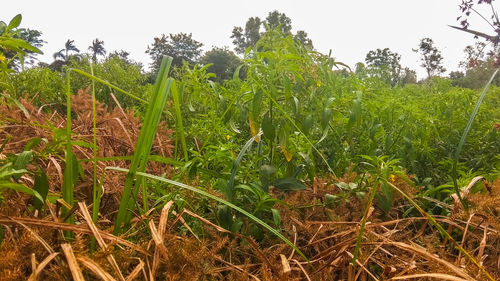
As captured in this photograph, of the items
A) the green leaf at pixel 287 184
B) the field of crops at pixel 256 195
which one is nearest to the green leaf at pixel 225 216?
the field of crops at pixel 256 195

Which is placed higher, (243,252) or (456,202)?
(456,202)

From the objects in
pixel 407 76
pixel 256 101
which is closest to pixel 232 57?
pixel 407 76

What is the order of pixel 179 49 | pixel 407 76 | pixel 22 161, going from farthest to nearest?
pixel 179 49
pixel 407 76
pixel 22 161

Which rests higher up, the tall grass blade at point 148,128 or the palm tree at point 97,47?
the palm tree at point 97,47

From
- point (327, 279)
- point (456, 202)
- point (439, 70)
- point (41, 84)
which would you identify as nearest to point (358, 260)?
point (327, 279)

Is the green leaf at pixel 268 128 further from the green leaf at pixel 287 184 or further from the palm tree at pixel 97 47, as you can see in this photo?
the palm tree at pixel 97 47

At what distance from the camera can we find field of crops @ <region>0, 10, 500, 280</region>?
716mm

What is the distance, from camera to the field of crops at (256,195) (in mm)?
716

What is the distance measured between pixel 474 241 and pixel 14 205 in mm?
1170

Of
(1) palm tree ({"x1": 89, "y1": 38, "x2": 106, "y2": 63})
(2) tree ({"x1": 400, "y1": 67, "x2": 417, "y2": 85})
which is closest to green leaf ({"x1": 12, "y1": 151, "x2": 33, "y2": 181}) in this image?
(2) tree ({"x1": 400, "y1": 67, "x2": 417, "y2": 85})

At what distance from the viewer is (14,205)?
0.76m

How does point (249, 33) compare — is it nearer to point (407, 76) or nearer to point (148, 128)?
point (407, 76)

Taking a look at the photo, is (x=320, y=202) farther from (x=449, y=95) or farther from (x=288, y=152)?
(x=449, y=95)

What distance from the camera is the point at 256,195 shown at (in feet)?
3.39
